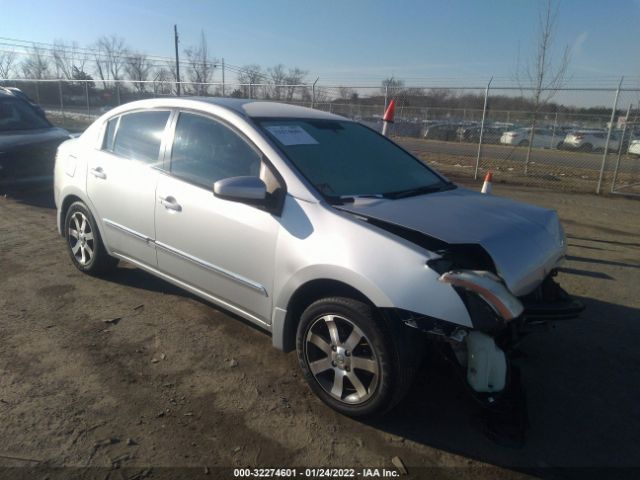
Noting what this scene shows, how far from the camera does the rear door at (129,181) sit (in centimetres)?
381

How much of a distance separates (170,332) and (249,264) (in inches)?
43.6

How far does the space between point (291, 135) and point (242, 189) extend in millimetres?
721

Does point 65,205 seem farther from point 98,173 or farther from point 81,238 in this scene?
point 98,173

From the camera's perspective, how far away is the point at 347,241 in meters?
2.62

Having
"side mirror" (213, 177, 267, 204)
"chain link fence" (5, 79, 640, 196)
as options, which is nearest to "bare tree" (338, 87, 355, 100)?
"chain link fence" (5, 79, 640, 196)

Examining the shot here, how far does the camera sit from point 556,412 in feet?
9.55

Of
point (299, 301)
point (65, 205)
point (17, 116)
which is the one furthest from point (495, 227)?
point (17, 116)

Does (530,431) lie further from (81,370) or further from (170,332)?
(81,370)

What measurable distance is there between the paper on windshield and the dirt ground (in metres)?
1.52

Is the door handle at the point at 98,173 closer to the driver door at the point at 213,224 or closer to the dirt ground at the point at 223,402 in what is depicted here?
the driver door at the point at 213,224

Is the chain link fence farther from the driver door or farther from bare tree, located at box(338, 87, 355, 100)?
the driver door

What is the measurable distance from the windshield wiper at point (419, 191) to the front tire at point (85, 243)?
2.84 m

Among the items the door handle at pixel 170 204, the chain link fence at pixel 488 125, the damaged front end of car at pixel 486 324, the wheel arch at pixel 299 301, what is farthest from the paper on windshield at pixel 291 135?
the chain link fence at pixel 488 125

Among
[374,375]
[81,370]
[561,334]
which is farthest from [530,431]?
[81,370]
